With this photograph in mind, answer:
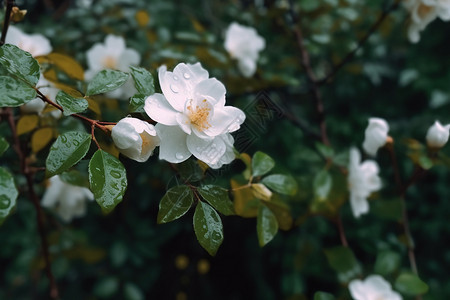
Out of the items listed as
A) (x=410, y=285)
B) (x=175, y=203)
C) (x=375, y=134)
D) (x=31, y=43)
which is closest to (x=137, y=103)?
(x=175, y=203)

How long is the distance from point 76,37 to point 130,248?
2.68 feet

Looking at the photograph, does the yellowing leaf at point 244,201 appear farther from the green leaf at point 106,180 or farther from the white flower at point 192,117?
the green leaf at point 106,180

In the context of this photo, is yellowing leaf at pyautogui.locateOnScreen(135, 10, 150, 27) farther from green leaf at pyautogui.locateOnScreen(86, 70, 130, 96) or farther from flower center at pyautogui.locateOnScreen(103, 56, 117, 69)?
green leaf at pyautogui.locateOnScreen(86, 70, 130, 96)

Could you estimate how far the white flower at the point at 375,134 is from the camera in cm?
102

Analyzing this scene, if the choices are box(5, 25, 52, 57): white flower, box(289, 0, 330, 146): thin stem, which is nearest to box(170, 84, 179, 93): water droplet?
box(5, 25, 52, 57): white flower

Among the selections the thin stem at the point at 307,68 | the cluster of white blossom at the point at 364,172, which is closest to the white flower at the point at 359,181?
the cluster of white blossom at the point at 364,172

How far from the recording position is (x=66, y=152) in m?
0.55

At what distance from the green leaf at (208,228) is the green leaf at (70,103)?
→ 215mm

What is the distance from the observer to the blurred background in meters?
1.44

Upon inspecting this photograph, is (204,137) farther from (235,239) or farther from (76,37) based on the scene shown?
(235,239)

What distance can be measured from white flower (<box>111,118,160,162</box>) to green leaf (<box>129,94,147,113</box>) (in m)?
0.03

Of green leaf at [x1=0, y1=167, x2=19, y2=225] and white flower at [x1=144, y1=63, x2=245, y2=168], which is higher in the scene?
white flower at [x1=144, y1=63, x2=245, y2=168]

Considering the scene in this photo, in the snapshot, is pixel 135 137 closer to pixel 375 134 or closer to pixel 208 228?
pixel 208 228

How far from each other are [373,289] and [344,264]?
10 centimetres
